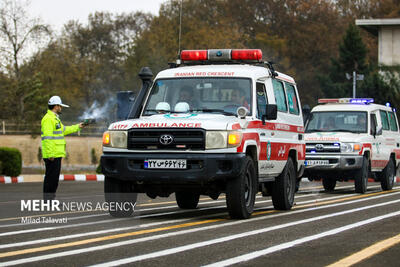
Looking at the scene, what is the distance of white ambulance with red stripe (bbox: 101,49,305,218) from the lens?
1155cm

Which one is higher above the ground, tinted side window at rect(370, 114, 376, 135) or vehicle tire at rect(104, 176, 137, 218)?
tinted side window at rect(370, 114, 376, 135)

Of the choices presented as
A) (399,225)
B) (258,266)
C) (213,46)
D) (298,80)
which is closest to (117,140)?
(399,225)

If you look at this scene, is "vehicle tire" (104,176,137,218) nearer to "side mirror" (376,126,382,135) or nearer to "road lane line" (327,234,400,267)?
"road lane line" (327,234,400,267)

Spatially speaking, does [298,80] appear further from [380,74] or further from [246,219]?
[246,219]

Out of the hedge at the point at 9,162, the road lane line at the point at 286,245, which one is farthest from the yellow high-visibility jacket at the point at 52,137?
the hedge at the point at 9,162

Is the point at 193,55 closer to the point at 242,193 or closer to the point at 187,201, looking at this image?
the point at 187,201

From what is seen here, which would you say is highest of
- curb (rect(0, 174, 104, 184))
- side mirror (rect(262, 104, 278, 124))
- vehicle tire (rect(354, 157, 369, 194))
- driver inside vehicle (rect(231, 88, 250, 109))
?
driver inside vehicle (rect(231, 88, 250, 109))

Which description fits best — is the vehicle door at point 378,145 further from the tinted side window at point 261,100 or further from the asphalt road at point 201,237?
the tinted side window at point 261,100

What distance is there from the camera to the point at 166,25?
7006cm

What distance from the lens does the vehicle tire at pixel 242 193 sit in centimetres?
1162

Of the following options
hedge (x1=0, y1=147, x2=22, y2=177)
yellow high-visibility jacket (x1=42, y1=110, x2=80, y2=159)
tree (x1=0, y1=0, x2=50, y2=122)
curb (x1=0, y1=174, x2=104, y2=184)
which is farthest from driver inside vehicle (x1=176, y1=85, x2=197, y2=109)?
tree (x1=0, y1=0, x2=50, y2=122)

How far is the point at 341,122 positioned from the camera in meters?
21.2

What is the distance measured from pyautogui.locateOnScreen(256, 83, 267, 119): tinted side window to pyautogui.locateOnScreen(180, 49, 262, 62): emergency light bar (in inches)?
29.6

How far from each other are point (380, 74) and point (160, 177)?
5200 cm
